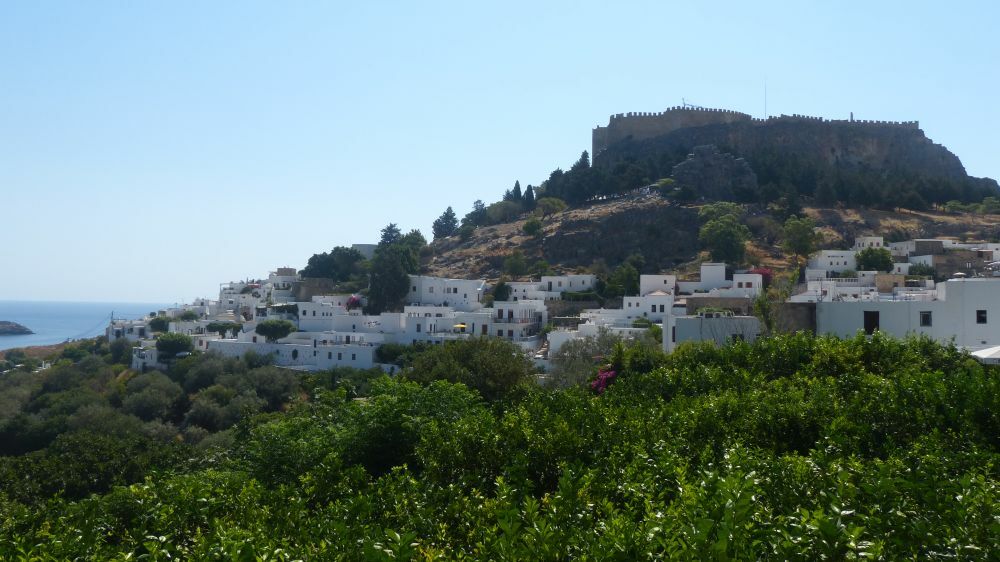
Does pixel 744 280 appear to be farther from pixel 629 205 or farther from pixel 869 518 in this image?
pixel 869 518

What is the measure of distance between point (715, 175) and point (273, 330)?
30.3m

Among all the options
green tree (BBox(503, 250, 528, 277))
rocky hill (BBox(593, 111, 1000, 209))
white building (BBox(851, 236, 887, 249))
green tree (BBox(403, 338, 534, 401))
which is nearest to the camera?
green tree (BBox(403, 338, 534, 401))

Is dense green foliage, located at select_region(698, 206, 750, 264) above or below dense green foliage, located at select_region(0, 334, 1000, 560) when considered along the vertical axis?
above

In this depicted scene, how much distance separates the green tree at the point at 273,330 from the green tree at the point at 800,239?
25588mm

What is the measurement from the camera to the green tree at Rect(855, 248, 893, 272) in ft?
133

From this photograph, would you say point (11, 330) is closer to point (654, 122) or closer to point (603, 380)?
point (654, 122)

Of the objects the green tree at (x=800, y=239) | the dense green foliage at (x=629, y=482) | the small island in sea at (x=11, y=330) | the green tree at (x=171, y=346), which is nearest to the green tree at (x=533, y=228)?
the green tree at (x=800, y=239)

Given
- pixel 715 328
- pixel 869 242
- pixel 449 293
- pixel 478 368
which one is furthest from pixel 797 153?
pixel 715 328

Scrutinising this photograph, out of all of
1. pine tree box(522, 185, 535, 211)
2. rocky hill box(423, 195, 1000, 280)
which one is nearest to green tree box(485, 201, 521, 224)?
pine tree box(522, 185, 535, 211)

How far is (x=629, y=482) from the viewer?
22.7 ft

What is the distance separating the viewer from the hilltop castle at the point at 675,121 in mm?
64375

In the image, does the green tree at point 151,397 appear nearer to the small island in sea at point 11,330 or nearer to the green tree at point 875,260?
the green tree at point 875,260

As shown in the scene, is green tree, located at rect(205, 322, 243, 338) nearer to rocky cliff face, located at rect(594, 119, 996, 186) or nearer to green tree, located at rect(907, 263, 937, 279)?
rocky cliff face, located at rect(594, 119, 996, 186)

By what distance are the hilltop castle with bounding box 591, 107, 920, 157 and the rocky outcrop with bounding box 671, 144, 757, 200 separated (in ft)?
21.8
